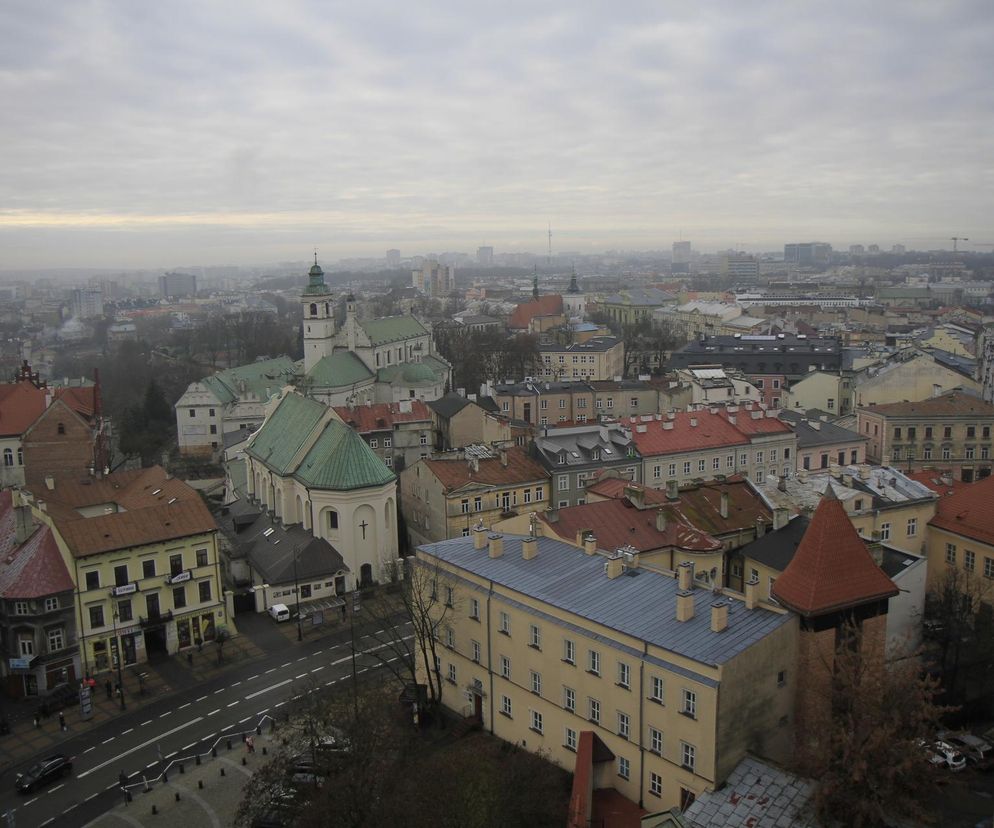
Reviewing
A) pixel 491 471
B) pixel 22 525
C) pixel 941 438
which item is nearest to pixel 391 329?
pixel 491 471

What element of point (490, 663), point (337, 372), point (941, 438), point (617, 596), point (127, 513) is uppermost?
point (337, 372)

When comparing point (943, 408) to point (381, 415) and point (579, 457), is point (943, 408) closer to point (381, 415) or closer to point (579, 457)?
point (579, 457)

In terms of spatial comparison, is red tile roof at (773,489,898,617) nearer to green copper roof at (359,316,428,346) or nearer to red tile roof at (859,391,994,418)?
red tile roof at (859,391,994,418)

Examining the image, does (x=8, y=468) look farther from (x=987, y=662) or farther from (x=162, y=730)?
(x=987, y=662)

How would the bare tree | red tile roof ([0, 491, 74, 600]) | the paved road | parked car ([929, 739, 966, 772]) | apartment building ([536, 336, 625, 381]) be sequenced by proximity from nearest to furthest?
the bare tree < parked car ([929, 739, 966, 772]) < the paved road < red tile roof ([0, 491, 74, 600]) < apartment building ([536, 336, 625, 381])

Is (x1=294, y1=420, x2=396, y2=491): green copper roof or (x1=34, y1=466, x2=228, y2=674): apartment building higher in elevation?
(x1=294, y1=420, x2=396, y2=491): green copper roof

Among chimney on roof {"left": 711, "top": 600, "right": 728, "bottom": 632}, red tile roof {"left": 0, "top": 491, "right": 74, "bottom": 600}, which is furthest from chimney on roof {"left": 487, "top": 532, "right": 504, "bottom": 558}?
red tile roof {"left": 0, "top": 491, "right": 74, "bottom": 600}
